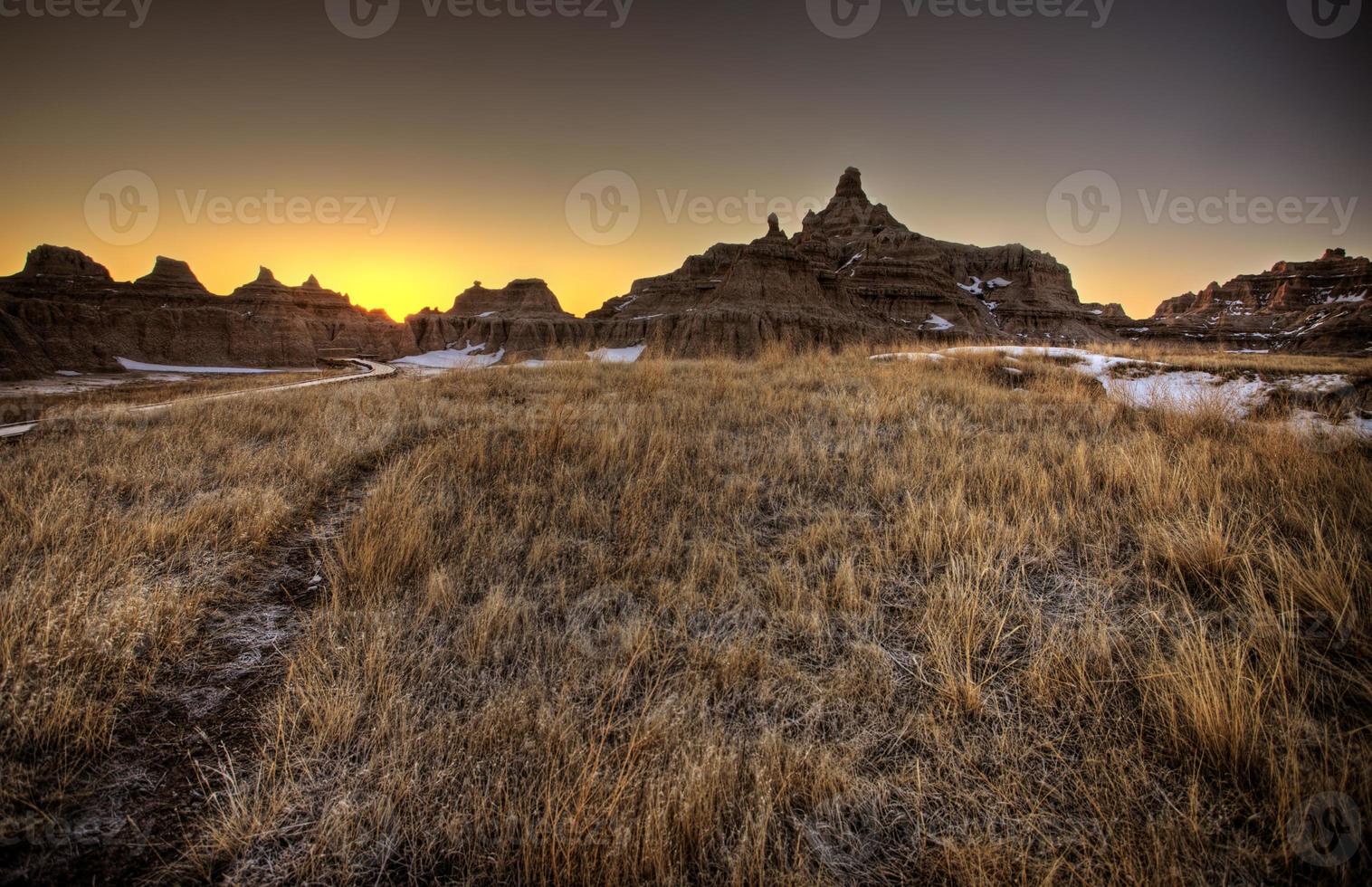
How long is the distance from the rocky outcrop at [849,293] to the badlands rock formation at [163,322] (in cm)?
3922

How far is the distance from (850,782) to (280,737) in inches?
67.0

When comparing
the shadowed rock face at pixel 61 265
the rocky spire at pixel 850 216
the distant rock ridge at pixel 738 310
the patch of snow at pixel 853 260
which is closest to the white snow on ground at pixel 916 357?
the distant rock ridge at pixel 738 310

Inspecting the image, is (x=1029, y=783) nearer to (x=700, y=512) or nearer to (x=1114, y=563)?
(x=1114, y=563)

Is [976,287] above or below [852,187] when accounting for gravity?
below

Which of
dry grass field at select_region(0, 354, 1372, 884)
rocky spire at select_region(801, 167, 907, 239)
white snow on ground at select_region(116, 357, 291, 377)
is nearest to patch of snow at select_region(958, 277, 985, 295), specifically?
rocky spire at select_region(801, 167, 907, 239)

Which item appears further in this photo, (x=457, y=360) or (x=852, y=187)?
(x=852, y=187)

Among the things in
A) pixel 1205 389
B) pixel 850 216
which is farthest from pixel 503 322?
pixel 1205 389

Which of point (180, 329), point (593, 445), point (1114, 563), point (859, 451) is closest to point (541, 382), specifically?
point (593, 445)

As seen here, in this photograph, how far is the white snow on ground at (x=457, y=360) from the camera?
44.2 feet

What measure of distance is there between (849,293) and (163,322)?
7926cm

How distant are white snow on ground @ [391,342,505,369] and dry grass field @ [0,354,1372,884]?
31.2 ft

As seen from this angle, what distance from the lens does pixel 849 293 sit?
59.0m

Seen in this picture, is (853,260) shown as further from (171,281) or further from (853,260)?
(171,281)

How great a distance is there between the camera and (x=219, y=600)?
2205mm
